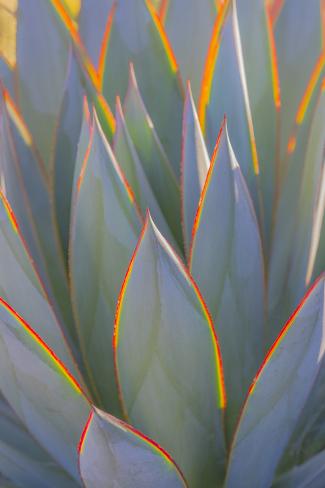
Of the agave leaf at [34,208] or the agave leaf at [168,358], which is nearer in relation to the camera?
the agave leaf at [168,358]

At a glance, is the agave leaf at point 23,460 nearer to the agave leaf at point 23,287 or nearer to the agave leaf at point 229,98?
the agave leaf at point 23,287

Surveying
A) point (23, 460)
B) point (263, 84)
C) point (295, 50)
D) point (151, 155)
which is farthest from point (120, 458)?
point (295, 50)

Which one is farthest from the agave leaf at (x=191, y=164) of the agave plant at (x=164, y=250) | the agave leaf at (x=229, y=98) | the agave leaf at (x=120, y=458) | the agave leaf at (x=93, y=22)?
the agave leaf at (x=93, y=22)

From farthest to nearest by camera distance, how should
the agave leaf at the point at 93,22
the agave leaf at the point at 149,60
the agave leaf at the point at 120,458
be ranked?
the agave leaf at the point at 93,22 → the agave leaf at the point at 149,60 → the agave leaf at the point at 120,458

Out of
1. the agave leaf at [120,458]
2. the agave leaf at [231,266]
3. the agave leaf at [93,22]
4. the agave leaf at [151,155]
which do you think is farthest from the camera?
the agave leaf at [93,22]

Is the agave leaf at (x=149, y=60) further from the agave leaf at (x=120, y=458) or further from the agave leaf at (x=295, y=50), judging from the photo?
the agave leaf at (x=120, y=458)

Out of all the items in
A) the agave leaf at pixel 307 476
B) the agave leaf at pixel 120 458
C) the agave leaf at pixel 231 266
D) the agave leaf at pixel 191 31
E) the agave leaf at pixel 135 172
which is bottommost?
the agave leaf at pixel 307 476

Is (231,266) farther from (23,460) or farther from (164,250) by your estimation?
(23,460)

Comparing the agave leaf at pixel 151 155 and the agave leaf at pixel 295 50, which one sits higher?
the agave leaf at pixel 295 50

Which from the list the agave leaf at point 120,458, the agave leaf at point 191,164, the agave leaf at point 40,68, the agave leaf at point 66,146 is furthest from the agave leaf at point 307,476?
the agave leaf at point 40,68
